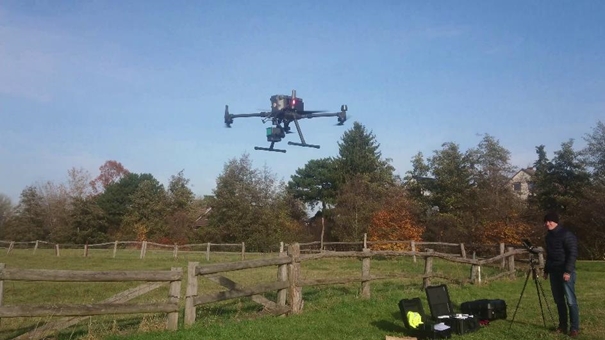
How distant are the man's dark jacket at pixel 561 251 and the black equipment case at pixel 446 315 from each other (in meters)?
1.44

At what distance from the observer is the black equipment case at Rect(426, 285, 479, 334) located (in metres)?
7.43

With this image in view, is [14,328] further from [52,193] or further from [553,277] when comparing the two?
[52,193]

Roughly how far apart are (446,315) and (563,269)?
1.86m

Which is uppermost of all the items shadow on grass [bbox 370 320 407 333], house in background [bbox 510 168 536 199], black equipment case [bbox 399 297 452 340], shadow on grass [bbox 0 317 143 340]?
house in background [bbox 510 168 536 199]

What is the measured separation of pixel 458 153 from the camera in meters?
47.3

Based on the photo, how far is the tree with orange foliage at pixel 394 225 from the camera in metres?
39.3

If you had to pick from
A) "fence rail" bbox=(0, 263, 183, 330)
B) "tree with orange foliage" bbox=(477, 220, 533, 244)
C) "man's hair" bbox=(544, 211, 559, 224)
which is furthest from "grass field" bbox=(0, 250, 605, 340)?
"tree with orange foliage" bbox=(477, 220, 533, 244)

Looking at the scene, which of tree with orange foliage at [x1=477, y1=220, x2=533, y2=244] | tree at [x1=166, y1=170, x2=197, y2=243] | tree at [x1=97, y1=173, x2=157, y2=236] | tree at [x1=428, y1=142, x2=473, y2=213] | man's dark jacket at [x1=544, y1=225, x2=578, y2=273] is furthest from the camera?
tree at [x1=97, y1=173, x2=157, y2=236]

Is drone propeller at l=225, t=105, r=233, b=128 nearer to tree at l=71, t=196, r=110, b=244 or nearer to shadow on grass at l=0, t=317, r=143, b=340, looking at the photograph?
shadow on grass at l=0, t=317, r=143, b=340

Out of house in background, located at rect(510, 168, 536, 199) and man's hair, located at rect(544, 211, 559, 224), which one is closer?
man's hair, located at rect(544, 211, 559, 224)

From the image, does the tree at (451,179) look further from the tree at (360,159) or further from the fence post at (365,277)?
the fence post at (365,277)

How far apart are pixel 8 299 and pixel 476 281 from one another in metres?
12.5

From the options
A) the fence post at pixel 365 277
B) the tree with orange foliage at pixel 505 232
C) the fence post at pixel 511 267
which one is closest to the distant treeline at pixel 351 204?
the tree with orange foliage at pixel 505 232

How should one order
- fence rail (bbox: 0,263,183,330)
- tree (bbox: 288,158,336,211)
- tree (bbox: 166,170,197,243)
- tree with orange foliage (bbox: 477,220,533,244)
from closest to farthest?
fence rail (bbox: 0,263,183,330), tree with orange foliage (bbox: 477,220,533,244), tree (bbox: 166,170,197,243), tree (bbox: 288,158,336,211)
